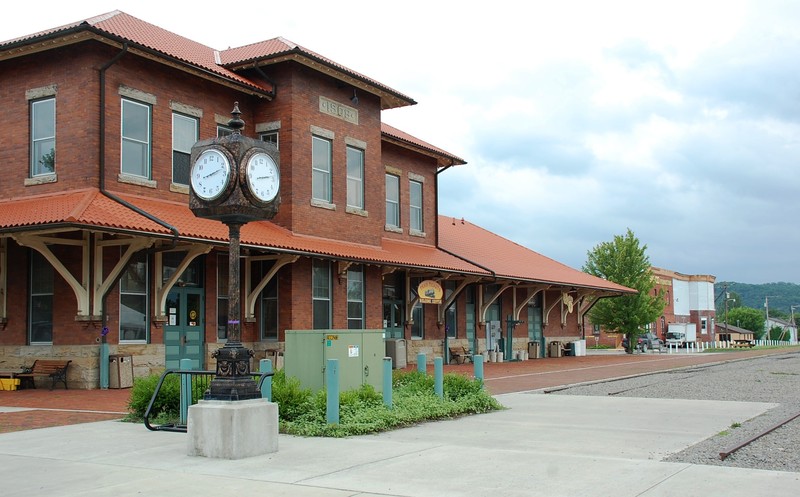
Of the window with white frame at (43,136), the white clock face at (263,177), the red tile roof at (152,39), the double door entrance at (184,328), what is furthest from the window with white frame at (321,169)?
the white clock face at (263,177)

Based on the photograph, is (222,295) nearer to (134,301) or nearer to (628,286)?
(134,301)

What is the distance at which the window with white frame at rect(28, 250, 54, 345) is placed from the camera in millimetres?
19422

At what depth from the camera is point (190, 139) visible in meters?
22.1

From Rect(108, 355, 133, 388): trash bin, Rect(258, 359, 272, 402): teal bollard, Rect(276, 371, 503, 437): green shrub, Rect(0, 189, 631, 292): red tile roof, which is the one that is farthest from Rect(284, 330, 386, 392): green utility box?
Rect(108, 355, 133, 388): trash bin

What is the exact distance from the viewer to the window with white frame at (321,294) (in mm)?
24062

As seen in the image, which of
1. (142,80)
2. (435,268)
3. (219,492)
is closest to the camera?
(219,492)

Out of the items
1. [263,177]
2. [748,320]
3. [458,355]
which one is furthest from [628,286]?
[748,320]

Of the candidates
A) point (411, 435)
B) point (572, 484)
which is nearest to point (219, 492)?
point (572, 484)

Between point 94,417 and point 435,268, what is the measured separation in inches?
610

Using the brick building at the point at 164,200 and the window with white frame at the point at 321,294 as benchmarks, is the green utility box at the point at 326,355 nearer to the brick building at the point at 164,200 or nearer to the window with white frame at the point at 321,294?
the brick building at the point at 164,200

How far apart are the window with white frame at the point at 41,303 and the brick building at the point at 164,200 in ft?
0.11

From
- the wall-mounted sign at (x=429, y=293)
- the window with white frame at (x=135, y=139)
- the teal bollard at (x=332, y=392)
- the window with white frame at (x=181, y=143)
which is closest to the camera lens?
the teal bollard at (x=332, y=392)

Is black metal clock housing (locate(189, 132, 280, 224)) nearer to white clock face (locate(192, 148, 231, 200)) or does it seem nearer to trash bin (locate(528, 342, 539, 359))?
white clock face (locate(192, 148, 231, 200))

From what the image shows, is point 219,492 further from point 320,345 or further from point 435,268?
point 435,268
